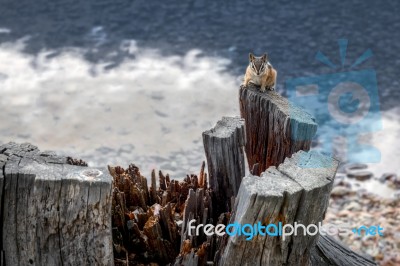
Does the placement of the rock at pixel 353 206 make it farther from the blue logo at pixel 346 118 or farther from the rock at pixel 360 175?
the blue logo at pixel 346 118

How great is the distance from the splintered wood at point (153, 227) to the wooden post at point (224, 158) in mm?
79

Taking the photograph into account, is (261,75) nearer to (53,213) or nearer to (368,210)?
(53,213)

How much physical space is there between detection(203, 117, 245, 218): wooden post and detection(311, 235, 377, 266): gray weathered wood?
0.42 meters

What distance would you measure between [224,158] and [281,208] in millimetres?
655

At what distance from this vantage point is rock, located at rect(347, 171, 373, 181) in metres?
6.51

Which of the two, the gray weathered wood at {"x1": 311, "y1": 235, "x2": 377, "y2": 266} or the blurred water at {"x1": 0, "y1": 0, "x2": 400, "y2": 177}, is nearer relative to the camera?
the gray weathered wood at {"x1": 311, "y1": 235, "x2": 377, "y2": 266}

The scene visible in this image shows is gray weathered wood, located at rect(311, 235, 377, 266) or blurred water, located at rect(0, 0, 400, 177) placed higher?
blurred water, located at rect(0, 0, 400, 177)

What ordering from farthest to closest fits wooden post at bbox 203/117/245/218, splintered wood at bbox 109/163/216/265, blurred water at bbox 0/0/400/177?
1. blurred water at bbox 0/0/400/177
2. wooden post at bbox 203/117/245/218
3. splintered wood at bbox 109/163/216/265

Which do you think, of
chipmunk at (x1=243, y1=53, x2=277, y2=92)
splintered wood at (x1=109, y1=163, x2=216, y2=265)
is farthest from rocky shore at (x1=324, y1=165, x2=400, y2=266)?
splintered wood at (x1=109, y1=163, x2=216, y2=265)

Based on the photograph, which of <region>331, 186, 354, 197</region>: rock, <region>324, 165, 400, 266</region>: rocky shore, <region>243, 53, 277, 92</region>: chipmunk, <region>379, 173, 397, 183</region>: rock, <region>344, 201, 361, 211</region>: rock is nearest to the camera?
<region>243, 53, 277, 92</region>: chipmunk

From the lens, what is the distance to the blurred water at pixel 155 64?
691 cm

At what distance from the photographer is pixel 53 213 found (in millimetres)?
2025

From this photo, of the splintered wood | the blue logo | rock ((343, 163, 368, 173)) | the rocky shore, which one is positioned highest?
the blue logo

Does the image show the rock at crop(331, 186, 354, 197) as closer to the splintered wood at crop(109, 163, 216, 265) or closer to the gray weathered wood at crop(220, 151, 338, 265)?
the splintered wood at crop(109, 163, 216, 265)
